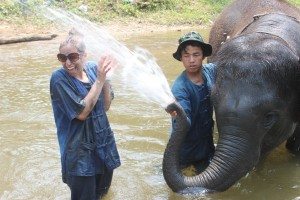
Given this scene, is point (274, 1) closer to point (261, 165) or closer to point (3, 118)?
point (261, 165)

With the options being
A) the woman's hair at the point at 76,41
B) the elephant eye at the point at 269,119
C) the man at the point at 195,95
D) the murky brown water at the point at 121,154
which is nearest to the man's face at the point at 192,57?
the man at the point at 195,95

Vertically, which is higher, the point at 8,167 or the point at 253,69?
the point at 253,69

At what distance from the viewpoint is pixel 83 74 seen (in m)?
3.88

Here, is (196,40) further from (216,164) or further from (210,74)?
(216,164)

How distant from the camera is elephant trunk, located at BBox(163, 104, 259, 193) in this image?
3.93 metres

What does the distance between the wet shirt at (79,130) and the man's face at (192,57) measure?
77 centimetres

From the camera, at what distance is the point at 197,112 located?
4.51 metres

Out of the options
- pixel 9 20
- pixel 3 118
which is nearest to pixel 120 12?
pixel 9 20

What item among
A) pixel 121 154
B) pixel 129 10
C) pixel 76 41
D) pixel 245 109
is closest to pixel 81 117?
pixel 76 41

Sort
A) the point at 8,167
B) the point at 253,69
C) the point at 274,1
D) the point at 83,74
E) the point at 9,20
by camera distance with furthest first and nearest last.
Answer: the point at 9,20
the point at 274,1
the point at 8,167
the point at 253,69
the point at 83,74

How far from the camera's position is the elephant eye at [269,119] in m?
4.16

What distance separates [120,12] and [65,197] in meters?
11.0

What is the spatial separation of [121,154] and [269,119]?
203cm

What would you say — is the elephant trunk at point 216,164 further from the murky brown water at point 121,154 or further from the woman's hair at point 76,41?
the woman's hair at point 76,41
